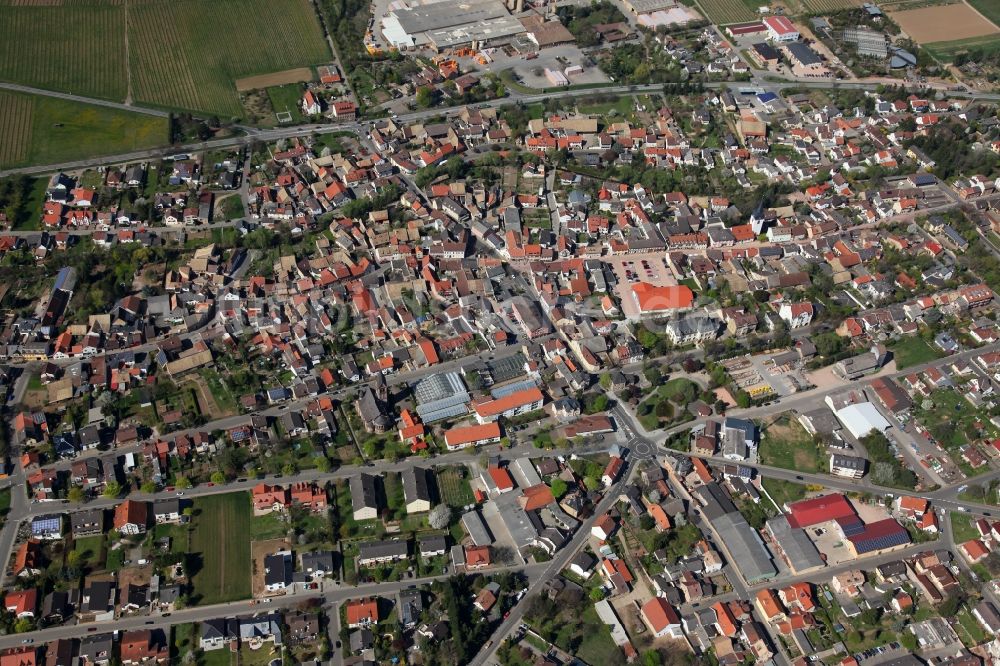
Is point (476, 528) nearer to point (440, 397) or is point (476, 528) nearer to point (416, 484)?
point (416, 484)

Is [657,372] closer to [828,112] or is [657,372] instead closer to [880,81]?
[828,112]

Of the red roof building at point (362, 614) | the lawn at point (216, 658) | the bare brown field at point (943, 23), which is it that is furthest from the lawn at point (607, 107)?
the lawn at point (216, 658)

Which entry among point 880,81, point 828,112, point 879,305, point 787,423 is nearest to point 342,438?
point 787,423

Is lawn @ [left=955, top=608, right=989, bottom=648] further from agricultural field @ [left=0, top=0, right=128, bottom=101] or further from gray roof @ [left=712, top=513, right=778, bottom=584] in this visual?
agricultural field @ [left=0, top=0, right=128, bottom=101]

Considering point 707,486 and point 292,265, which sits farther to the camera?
point 292,265

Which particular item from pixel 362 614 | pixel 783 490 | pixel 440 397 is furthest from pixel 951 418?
pixel 362 614

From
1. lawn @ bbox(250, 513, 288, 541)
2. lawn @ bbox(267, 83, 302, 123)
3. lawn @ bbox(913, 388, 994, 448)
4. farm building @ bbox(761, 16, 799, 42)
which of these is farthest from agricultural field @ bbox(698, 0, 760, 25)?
lawn @ bbox(250, 513, 288, 541)
